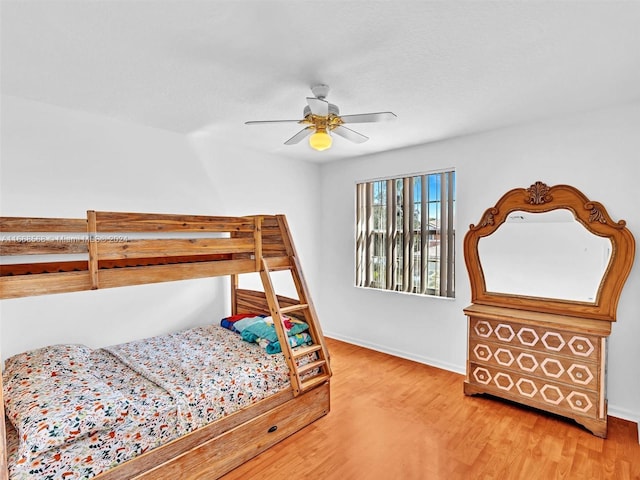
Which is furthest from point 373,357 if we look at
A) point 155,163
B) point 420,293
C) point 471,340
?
point 155,163

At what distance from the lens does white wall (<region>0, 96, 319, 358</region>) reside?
2.66 meters

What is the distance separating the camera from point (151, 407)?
1988mm

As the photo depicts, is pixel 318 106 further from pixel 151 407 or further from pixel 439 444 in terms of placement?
pixel 439 444

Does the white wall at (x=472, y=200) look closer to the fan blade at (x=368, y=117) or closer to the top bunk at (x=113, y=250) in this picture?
the fan blade at (x=368, y=117)

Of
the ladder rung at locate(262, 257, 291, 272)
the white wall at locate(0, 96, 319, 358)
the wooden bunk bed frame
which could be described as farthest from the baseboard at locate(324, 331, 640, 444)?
the ladder rung at locate(262, 257, 291, 272)

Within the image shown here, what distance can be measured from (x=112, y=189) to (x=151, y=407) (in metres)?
2.09

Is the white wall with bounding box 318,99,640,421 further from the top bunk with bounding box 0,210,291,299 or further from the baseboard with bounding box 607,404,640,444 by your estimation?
the top bunk with bounding box 0,210,291,299

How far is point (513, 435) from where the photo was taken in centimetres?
258

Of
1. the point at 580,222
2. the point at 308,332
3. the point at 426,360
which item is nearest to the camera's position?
the point at 580,222

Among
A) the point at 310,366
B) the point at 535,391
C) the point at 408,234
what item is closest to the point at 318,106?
the point at 310,366

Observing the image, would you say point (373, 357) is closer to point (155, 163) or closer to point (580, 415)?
point (580, 415)

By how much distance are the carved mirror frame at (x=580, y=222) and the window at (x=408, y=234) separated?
14.8 inches

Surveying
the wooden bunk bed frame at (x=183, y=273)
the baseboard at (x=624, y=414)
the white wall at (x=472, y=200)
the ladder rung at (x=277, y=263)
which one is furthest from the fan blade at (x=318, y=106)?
the baseboard at (x=624, y=414)

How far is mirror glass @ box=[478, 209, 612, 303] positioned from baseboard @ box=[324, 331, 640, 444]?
963mm
